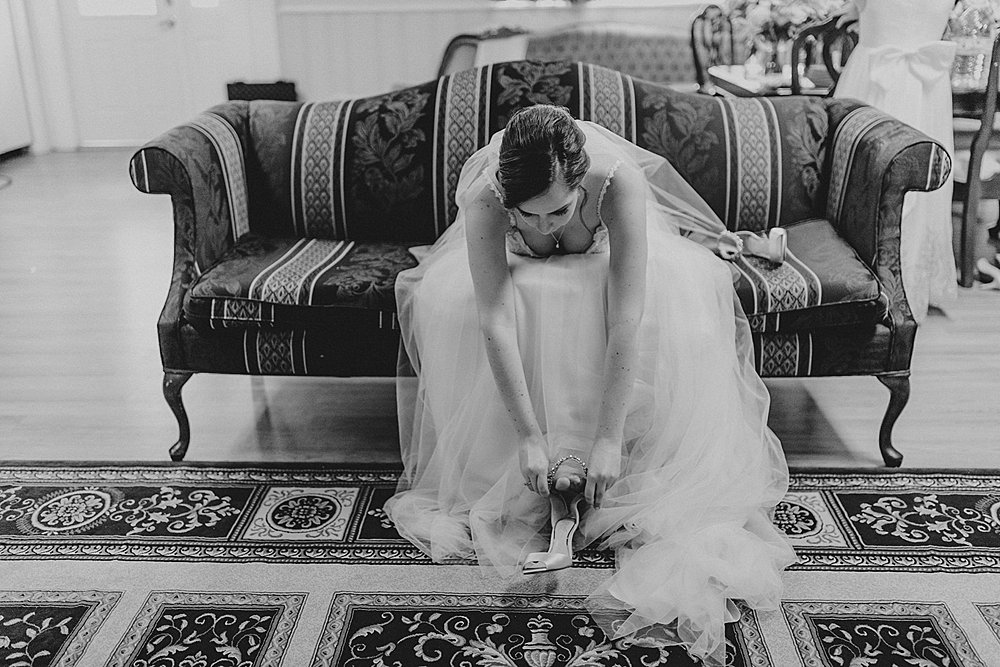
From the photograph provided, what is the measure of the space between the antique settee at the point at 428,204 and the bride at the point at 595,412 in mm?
243

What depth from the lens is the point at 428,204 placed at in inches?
114

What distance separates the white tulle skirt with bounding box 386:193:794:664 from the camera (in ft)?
6.50

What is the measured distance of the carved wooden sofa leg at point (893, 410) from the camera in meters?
2.43

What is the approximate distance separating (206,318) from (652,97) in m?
1.43

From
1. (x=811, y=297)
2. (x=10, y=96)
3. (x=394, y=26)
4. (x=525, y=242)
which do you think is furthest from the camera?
(x=10, y=96)

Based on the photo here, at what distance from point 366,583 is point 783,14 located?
3.15m

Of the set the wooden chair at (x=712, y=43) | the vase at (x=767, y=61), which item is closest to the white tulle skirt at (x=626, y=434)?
the vase at (x=767, y=61)

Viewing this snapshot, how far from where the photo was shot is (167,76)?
7.39m

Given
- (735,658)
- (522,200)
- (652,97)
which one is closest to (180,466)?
(522,200)

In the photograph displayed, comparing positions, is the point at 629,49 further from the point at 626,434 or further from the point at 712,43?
the point at 626,434

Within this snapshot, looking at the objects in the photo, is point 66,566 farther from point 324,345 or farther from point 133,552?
point 324,345

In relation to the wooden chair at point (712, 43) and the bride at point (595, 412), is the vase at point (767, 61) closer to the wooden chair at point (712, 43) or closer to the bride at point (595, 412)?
the wooden chair at point (712, 43)

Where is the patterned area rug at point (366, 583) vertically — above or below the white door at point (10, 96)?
below

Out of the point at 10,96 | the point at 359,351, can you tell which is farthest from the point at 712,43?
the point at 10,96
